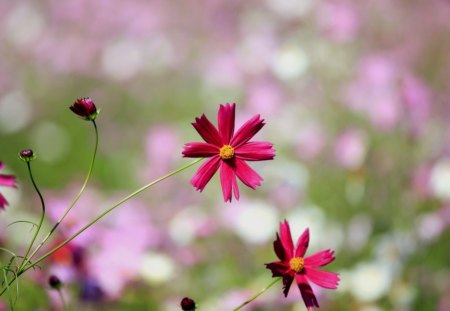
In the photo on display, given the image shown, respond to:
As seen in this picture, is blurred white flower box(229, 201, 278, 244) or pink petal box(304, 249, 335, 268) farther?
blurred white flower box(229, 201, 278, 244)

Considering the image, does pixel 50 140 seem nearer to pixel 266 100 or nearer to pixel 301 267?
pixel 266 100

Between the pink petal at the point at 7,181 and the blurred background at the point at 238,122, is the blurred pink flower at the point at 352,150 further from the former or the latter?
the pink petal at the point at 7,181

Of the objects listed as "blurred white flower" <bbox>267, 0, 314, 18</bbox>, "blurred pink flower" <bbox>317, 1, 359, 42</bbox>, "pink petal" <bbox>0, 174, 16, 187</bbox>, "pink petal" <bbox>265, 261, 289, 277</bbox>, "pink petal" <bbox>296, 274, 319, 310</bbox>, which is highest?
"blurred white flower" <bbox>267, 0, 314, 18</bbox>

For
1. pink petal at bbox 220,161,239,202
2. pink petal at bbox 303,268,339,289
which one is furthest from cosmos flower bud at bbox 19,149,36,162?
pink petal at bbox 303,268,339,289

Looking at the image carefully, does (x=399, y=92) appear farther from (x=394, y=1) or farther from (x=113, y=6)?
(x=113, y=6)

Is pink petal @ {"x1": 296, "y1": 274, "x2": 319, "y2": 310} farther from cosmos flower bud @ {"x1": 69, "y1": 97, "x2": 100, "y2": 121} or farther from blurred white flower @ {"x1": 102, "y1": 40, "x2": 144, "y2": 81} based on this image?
blurred white flower @ {"x1": 102, "y1": 40, "x2": 144, "y2": 81}

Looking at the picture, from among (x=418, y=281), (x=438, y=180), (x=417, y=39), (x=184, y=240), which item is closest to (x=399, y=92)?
(x=438, y=180)
